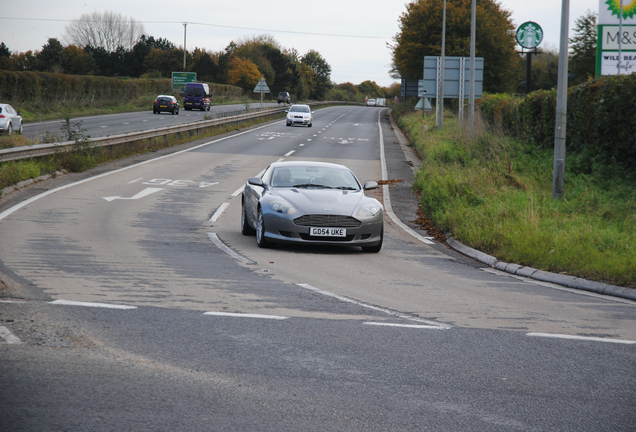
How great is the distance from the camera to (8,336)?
5.66 m

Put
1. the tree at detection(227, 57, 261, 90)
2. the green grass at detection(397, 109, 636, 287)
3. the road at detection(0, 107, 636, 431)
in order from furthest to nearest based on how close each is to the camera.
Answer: the tree at detection(227, 57, 261, 90) < the green grass at detection(397, 109, 636, 287) < the road at detection(0, 107, 636, 431)

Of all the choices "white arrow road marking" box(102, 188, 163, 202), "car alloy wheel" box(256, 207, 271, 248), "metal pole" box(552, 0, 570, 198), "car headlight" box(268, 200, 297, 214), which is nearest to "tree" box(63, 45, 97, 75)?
"white arrow road marking" box(102, 188, 163, 202)

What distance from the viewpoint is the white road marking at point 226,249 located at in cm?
1032

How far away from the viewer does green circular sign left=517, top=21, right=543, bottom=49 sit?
3012cm

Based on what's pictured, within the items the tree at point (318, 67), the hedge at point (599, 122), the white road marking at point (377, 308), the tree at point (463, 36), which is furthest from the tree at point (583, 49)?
the tree at point (318, 67)

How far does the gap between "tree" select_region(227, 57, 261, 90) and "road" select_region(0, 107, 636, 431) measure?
115 metres

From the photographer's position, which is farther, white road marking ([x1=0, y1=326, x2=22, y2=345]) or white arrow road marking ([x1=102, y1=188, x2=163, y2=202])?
white arrow road marking ([x1=102, y1=188, x2=163, y2=202])

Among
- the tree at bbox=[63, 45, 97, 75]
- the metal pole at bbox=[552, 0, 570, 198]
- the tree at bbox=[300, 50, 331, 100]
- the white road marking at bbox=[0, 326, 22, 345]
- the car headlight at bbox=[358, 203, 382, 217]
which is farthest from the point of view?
the tree at bbox=[300, 50, 331, 100]

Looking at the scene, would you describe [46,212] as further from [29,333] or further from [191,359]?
[191,359]

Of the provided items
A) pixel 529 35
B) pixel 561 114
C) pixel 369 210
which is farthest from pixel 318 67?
pixel 369 210

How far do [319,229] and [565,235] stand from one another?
3950 mm

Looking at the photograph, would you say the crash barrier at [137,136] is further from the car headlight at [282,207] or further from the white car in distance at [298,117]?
the car headlight at [282,207]

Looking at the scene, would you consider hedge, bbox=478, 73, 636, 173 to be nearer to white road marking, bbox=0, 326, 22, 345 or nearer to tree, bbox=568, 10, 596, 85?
white road marking, bbox=0, 326, 22, 345

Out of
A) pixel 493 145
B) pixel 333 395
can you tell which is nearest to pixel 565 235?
pixel 333 395
